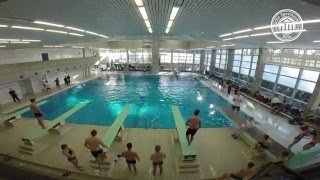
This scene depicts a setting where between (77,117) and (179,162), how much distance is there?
8.11 meters

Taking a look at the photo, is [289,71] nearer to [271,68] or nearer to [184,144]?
[271,68]

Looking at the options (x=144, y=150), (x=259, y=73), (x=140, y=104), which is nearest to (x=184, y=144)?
(x=144, y=150)

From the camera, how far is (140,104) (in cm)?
1438

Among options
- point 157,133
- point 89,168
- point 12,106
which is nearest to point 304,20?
point 157,133

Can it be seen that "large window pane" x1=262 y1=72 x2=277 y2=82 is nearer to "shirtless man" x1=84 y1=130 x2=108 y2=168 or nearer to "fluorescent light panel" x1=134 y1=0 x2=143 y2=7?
"fluorescent light panel" x1=134 y1=0 x2=143 y2=7

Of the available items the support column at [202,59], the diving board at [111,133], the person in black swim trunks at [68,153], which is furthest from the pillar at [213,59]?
the person in black swim trunks at [68,153]

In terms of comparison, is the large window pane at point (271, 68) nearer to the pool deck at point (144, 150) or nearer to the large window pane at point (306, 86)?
the large window pane at point (306, 86)

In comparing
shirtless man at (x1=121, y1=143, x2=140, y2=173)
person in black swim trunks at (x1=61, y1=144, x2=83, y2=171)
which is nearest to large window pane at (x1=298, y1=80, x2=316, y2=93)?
shirtless man at (x1=121, y1=143, x2=140, y2=173)

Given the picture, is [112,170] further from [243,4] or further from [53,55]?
[53,55]

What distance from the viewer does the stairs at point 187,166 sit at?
559cm

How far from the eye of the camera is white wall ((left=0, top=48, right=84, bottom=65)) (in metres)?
13.8

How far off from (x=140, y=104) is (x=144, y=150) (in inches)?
306

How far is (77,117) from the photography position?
11281 mm

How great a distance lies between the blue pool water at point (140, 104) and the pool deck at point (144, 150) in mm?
1923
